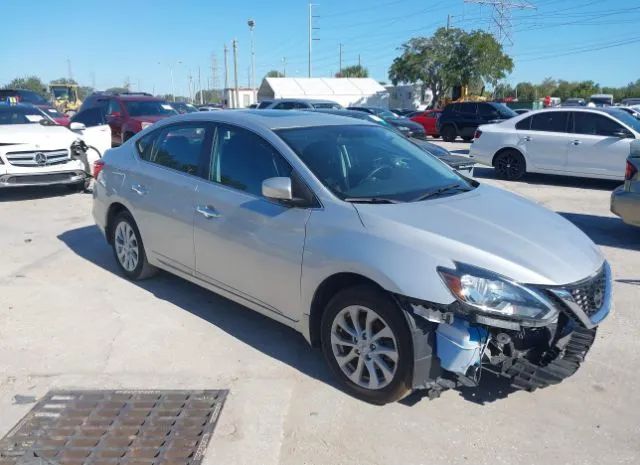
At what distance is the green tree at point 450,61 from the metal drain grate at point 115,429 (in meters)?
52.6

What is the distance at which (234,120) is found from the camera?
14.7ft

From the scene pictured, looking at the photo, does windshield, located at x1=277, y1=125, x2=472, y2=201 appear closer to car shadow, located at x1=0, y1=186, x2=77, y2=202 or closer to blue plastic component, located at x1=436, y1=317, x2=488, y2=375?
blue plastic component, located at x1=436, y1=317, x2=488, y2=375

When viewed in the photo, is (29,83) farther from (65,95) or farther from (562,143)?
(562,143)

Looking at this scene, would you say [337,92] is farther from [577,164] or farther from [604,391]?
[604,391]

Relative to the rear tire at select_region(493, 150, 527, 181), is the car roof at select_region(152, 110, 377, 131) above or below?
above

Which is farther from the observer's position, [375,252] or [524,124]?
[524,124]

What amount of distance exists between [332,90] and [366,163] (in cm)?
5584

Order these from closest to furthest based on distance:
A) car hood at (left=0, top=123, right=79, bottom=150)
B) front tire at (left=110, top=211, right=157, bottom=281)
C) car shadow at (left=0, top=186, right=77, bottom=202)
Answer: front tire at (left=110, top=211, right=157, bottom=281), car hood at (left=0, top=123, right=79, bottom=150), car shadow at (left=0, top=186, right=77, bottom=202)

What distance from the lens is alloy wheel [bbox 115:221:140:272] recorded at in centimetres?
544

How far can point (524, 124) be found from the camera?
12.0 m

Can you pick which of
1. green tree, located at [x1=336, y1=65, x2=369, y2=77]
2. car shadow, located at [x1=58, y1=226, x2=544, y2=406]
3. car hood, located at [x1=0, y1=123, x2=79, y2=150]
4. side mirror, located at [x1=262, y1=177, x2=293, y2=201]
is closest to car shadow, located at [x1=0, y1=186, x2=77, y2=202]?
car hood, located at [x1=0, y1=123, x2=79, y2=150]

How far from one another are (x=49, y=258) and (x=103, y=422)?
373cm

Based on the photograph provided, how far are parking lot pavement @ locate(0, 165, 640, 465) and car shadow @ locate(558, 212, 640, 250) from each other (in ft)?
3.60

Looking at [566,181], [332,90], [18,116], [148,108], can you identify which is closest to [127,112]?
[148,108]
